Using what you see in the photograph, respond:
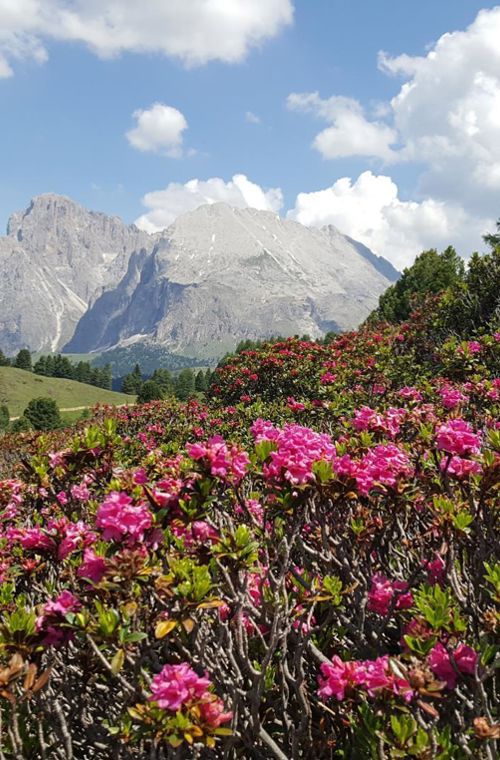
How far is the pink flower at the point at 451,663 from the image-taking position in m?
2.30

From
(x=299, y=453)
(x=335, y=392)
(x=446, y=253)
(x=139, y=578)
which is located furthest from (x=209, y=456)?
(x=446, y=253)

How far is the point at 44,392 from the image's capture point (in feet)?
345

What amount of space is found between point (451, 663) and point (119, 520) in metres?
1.78

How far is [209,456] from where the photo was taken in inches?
126

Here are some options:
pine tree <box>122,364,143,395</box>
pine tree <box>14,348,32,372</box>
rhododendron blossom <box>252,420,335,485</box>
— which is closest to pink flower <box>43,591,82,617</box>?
rhododendron blossom <box>252,420,335,485</box>

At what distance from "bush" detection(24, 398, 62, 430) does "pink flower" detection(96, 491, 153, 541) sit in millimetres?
61745

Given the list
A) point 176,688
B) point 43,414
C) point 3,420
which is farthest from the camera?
point 3,420

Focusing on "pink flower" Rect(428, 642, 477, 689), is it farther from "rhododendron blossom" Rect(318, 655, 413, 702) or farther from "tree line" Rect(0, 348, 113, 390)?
"tree line" Rect(0, 348, 113, 390)

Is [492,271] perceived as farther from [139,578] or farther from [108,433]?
[139,578]

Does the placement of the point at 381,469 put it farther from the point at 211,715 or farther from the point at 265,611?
the point at 211,715

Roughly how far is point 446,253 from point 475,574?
55.1 meters

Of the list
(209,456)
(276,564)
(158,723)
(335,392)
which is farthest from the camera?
(335,392)

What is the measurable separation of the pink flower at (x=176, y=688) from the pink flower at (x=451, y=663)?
106 centimetres

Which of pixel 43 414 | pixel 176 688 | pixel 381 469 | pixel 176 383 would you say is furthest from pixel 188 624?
pixel 176 383
